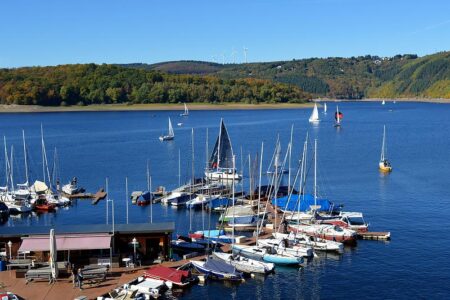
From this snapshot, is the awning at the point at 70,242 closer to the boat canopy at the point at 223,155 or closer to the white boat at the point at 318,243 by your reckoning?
the white boat at the point at 318,243

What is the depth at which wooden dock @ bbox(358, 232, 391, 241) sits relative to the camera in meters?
42.2

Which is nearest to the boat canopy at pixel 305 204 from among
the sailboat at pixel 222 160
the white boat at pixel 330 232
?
the white boat at pixel 330 232

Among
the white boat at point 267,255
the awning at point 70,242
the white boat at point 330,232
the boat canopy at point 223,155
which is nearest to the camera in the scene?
the awning at point 70,242

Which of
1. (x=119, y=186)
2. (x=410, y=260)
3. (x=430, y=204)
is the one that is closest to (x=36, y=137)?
(x=119, y=186)

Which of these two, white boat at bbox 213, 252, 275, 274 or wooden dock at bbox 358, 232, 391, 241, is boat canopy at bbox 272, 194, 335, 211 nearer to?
wooden dock at bbox 358, 232, 391, 241

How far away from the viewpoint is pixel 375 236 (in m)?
42.4

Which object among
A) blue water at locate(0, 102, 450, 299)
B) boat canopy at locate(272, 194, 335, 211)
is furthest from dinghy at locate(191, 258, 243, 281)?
boat canopy at locate(272, 194, 335, 211)

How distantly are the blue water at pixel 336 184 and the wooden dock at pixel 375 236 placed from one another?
0.76 meters

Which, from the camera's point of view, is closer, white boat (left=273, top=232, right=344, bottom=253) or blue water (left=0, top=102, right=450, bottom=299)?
blue water (left=0, top=102, right=450, bottom=299)

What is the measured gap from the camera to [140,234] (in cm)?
3409

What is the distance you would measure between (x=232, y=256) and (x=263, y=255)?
2270mm

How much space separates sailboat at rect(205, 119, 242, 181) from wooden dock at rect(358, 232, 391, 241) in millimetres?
22098

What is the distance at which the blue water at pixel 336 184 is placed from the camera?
33188mm

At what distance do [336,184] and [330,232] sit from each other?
2443 centimetres
